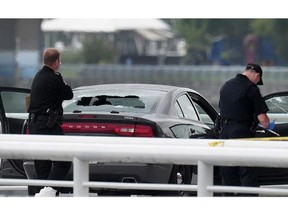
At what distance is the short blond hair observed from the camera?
1089cm

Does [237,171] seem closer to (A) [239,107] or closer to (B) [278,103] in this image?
(A) [239,107]

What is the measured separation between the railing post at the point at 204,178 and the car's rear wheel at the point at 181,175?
4.18 metres

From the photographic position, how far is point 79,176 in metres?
6.74

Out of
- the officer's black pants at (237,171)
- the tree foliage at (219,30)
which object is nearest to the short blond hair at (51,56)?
the officer's black pants at (237,171)

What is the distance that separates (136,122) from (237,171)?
1.14m

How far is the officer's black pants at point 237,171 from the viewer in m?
10.1

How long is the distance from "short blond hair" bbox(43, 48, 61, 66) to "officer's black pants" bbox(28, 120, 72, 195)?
624 mm

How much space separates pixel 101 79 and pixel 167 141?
209ft

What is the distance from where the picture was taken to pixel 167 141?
741 centimetres

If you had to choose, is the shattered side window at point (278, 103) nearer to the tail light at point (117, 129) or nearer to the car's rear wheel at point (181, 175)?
the car's rear wheel at point (181, 175)

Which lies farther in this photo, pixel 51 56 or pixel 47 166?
pixel 51 56

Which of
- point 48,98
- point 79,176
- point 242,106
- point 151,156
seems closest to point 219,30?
point 48,98
